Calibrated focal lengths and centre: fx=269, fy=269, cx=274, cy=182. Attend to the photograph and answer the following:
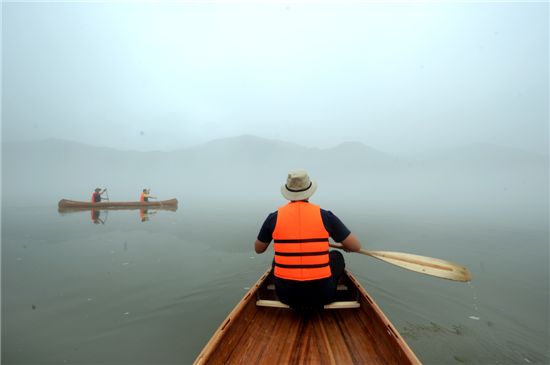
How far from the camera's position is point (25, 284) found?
7.36m

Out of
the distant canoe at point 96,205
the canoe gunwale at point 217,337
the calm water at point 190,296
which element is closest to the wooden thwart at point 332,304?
the canoe gunwale at point 217,337

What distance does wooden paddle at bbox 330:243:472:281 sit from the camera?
4.95m

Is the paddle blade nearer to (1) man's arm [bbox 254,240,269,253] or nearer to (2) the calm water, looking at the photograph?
(2) the calm water

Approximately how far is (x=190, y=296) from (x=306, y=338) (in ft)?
12.6

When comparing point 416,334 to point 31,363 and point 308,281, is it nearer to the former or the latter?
point 308,281

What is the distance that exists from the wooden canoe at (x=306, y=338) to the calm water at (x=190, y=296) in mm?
1412

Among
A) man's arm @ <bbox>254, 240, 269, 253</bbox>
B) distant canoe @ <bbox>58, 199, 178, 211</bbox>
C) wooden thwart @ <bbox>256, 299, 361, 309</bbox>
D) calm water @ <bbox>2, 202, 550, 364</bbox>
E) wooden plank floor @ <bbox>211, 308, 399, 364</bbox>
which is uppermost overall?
distant canoe @ <bbox>58, 199, 178, 211</bbox>

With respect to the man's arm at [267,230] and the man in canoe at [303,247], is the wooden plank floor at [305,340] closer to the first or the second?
the man in canoe at [303,247]

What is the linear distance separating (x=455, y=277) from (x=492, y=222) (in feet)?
61.0

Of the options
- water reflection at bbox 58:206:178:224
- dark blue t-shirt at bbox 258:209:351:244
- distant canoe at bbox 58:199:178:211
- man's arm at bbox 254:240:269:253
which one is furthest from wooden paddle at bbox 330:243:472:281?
distant canoe at bbox 58:199:178:211

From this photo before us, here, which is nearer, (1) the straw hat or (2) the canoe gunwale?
(2) the canoe gunwale

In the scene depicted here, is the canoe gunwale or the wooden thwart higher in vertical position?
the canoe gunwale

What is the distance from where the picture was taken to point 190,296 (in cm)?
657

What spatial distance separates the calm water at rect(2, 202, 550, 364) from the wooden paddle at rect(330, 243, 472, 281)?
1.10 m
